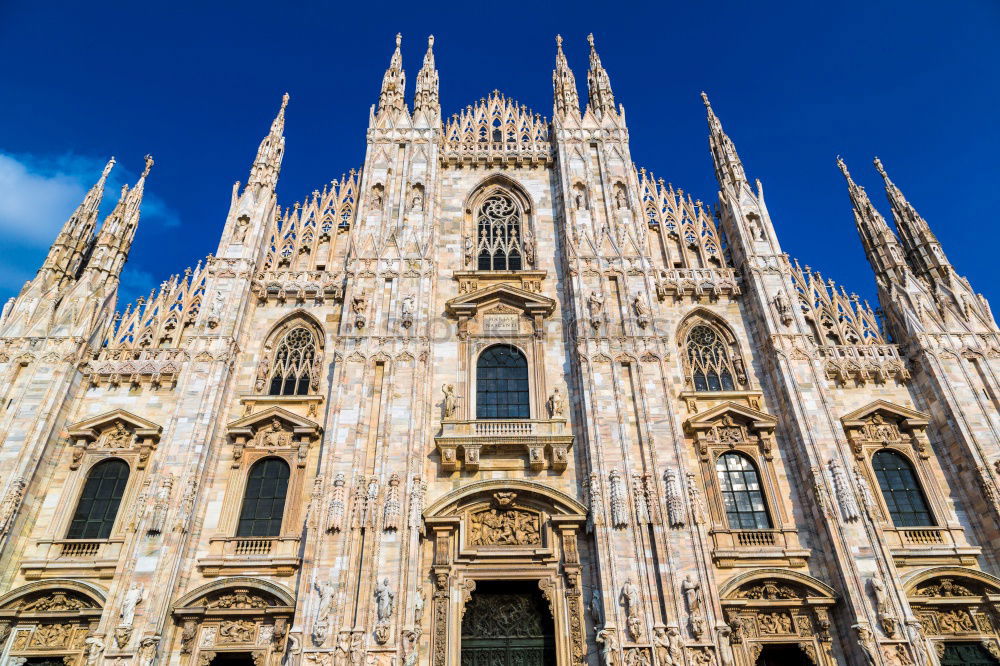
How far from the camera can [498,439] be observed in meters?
17.7

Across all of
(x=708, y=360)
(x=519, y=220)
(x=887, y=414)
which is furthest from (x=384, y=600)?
(x=887, y=414)

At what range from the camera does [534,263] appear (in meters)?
22.2

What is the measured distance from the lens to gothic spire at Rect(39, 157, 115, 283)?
2077 centimetres

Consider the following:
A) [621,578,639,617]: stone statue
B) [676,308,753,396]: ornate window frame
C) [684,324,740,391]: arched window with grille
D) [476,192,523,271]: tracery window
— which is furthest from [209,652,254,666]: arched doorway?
[684,324,740,391]: arched window with grille

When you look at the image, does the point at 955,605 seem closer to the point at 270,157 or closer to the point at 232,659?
the point at 232,659

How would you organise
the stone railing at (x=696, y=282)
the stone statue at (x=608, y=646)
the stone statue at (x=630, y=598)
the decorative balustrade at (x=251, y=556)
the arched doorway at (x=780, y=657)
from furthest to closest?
the stone railing at (x=696, y=282), the decorative balustrade at (x=251, y=556), the arched doorway at (x=780, y=657), the stone statue at (x=630, y=598), the stone statue at (x=608, y=646)

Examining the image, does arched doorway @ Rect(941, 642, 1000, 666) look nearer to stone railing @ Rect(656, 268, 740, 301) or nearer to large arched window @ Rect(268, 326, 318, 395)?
stone railing @ Rect(656, 268, 740, 301)

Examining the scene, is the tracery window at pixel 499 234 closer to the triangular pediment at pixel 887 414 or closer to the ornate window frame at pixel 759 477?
the ornate window frame at pixel 759 477

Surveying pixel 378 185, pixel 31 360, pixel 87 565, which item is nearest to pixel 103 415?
pixel 31 360

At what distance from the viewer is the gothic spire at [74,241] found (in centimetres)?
2077

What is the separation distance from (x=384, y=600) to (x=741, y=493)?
9960 mm

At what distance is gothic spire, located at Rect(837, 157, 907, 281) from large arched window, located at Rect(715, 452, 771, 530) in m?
8.92

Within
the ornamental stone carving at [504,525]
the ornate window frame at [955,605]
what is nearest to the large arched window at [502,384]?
the ornamental stone carving at [504,525]

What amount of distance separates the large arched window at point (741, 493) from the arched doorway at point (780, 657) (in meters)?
2.90
